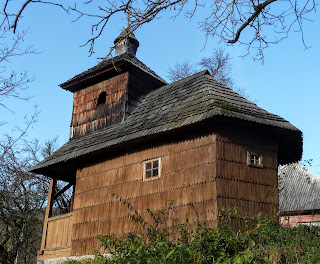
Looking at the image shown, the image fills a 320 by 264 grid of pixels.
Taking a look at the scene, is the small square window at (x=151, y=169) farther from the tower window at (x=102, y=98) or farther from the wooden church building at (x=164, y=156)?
the tower window at (x=102, y=98)

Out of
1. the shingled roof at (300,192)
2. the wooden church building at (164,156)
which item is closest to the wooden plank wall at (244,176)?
the wooden church building at (164,156)

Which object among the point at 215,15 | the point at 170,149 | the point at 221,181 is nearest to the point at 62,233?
the point at 170,149

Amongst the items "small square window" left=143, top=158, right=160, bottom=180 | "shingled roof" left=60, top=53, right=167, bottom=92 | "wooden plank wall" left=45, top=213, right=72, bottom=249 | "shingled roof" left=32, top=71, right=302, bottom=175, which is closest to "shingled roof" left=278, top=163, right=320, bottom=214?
"shingled roof" left=32, top=71, right=302, bottom=175

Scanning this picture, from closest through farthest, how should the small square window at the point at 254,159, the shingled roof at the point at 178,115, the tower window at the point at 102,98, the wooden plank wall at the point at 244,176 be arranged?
the wooden plank wall at the point at 244,176 → the shingled roof at the point at 178,115 → the small square window at the point at 254,159 → the tower window at the point at 102,98

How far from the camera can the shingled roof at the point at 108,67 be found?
14746mm

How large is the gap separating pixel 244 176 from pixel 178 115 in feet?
8.35

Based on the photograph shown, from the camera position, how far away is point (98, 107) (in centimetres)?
1558

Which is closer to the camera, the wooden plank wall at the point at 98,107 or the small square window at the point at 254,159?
the small square window at the point at 254,159

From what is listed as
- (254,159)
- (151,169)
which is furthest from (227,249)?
(151,169)

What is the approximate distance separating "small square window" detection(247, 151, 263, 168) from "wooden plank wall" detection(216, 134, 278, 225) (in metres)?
0.11

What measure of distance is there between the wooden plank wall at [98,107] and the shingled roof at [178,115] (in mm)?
545

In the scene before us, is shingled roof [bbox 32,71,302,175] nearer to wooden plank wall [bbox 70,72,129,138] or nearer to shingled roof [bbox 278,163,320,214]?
Answer: wooden plank wall [bbox 70,72,129,138]

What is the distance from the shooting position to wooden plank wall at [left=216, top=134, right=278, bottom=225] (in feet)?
32.3

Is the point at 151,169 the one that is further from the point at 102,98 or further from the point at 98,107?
the point at 102,98
